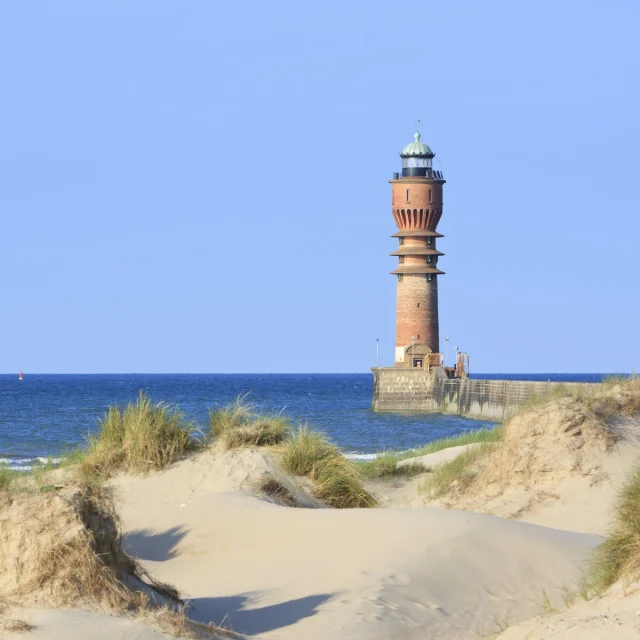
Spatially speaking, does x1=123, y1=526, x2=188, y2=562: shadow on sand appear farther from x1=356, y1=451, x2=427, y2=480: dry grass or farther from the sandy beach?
x1=356, y1=451, x2=427, y2=480: dry grass

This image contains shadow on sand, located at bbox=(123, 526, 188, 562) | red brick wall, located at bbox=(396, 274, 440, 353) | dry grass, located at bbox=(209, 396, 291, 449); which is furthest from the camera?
red brick wall, located at bbox=(396, 274, 440, 353)

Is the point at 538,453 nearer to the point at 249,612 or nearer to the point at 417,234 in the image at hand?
the point at 249,612

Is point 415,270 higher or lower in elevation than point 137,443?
higher

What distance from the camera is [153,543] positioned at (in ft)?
41.0

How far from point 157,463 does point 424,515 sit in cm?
468

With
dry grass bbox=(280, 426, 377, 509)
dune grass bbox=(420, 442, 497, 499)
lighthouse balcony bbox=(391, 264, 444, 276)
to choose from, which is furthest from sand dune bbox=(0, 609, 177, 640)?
lighthouse balcony bbox=(391, 264, 444, 276)

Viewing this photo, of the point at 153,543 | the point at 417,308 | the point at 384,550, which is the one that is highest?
the point at 417,308

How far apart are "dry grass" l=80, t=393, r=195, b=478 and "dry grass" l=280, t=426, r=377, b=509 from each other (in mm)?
1547

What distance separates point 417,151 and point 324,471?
4512 centimetres

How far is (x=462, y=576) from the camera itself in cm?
1097

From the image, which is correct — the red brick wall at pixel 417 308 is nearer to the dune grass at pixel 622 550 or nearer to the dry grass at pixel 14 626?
the dune grass at pixel 622 550

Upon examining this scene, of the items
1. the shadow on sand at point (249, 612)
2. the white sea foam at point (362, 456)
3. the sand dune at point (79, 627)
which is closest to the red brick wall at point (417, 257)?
the white sea foam at point (362, 456)

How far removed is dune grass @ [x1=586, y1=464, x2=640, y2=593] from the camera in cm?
889

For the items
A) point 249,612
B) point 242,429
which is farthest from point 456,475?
point 249,612
